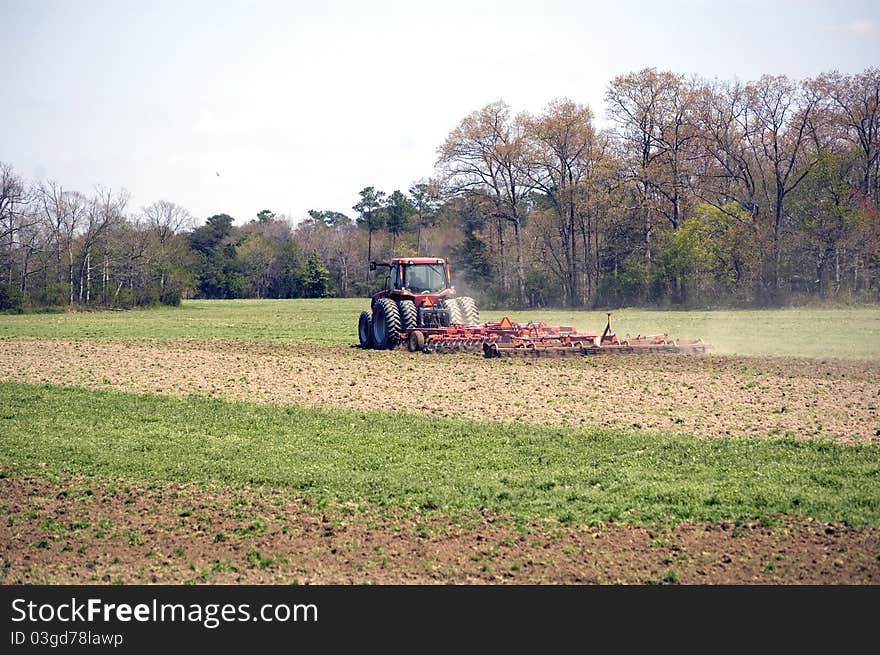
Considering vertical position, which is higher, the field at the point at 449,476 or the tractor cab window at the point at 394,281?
the tractor cab window at the point at 394,281

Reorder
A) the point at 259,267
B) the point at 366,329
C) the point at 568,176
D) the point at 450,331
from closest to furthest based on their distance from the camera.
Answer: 1. the point at 450,331
2. the point at 366,329
3. the point at 568,176
4. the point at 259,267

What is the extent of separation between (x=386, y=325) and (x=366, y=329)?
2.03 metres

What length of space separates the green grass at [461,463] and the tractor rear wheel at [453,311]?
1201cm

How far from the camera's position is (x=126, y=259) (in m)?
83.6

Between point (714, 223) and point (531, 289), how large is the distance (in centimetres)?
1645

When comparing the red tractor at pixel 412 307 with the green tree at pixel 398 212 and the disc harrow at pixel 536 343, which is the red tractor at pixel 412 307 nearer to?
the disc harrow at pixel 536 343

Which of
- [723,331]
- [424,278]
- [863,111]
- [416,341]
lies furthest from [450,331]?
[863,111]

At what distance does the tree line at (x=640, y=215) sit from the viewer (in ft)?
172

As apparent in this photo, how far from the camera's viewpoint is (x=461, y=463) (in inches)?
453

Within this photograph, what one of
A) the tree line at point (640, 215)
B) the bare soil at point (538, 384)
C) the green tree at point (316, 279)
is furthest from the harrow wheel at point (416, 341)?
the green tree at point (316, 279)

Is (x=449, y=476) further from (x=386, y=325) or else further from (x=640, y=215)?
(x=640, y=215)

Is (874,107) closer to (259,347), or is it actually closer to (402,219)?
(259,347)

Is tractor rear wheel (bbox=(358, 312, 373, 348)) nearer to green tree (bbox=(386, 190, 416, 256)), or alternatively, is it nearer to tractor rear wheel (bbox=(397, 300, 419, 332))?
tractor rear wheel (bbox=(397, 300, 419, 332))

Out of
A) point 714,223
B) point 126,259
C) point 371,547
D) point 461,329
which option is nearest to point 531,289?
point 714,223
